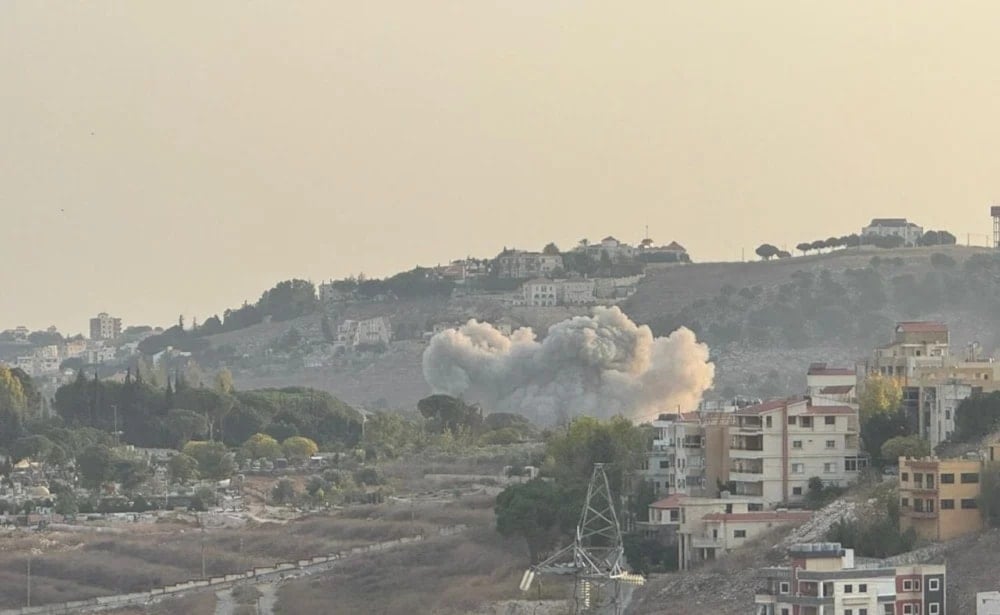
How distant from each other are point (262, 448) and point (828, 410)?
43.3 m

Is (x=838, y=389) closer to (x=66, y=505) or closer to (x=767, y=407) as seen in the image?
(x=767, y=407)

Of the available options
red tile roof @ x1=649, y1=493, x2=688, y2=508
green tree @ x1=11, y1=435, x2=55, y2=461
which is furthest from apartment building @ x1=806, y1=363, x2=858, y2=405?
green tree @ x1=11, y1=435, x2=55, y2=461

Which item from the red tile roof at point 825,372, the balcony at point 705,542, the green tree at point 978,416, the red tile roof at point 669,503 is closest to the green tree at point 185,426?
the red tile roof at point 825,372

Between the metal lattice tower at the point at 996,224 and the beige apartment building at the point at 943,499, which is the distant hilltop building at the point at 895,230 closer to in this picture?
the metal lattice tower at the point at 996,224

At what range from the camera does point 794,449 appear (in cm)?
7200

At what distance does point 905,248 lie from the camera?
172375mm

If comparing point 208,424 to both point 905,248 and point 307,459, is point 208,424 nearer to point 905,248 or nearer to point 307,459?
point 307,459

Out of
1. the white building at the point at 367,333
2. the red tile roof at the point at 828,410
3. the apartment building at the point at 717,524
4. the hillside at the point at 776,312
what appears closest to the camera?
the apartment building at the point at 717,524

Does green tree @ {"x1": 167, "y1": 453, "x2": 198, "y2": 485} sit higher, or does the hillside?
the hillside

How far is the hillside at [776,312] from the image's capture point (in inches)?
6289

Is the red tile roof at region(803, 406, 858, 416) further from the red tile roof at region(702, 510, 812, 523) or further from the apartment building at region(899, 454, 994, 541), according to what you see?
the apartment building at region(899, 454, 994, 541)

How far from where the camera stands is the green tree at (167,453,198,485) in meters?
105

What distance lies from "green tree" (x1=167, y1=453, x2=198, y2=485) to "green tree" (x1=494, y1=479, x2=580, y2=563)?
32.7 metres

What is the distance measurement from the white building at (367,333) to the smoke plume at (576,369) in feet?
151
